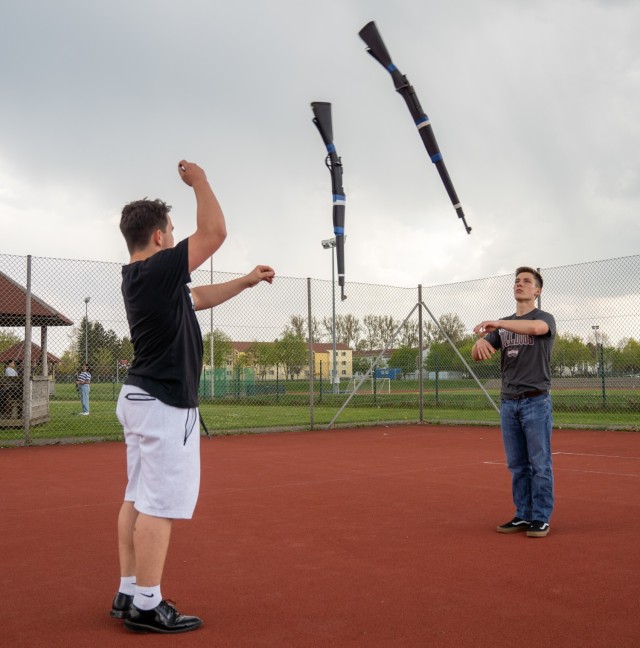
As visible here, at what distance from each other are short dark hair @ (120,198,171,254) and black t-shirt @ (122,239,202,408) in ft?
0.43

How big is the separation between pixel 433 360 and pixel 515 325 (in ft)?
38.8

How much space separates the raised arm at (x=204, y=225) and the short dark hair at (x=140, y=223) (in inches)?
9.2

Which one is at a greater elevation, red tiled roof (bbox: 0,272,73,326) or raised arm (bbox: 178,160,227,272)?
red tiled roof (bbox: 0,272,73,326)

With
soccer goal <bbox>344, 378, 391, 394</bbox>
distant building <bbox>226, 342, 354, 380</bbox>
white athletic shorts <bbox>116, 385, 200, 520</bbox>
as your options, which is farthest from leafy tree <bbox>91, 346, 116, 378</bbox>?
white athletic shorts <bbox>116, 385, 200, 520</bbox>

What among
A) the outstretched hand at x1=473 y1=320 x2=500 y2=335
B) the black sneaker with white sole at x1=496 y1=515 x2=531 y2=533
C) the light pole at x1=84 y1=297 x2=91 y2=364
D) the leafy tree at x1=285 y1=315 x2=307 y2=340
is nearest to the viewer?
the outstretched hand at x1=473 y1=320 x2=500 y2=335

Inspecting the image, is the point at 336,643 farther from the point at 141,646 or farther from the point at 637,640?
the point at 637,640

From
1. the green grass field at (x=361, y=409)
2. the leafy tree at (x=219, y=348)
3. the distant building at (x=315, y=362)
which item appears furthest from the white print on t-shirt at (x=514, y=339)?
the leafy tree at (x=219, y=348)

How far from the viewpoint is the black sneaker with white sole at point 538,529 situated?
14.9ft

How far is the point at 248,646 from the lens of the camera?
2713mm

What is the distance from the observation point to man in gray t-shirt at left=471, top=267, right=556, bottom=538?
186 inches

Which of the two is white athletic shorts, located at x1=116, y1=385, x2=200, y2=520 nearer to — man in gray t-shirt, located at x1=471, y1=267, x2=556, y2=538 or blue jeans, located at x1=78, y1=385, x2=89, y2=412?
man in gray t-shirt, located at x1=471, y1=267, x2=556, y2=538

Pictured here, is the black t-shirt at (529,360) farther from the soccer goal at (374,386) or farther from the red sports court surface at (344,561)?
the soccer goal at (374,386)

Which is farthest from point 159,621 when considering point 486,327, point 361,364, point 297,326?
point 361,364

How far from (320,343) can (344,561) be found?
33.5 ft
